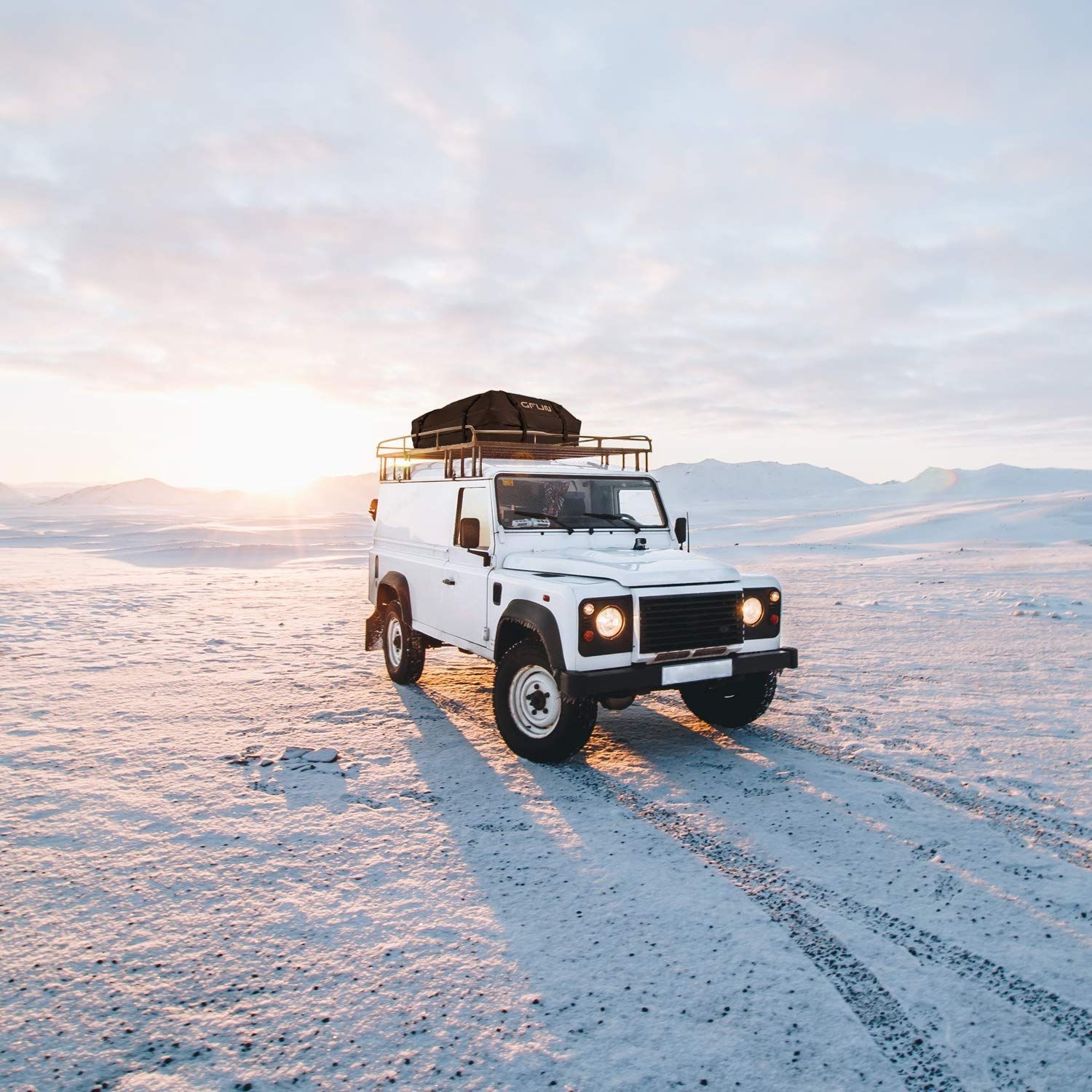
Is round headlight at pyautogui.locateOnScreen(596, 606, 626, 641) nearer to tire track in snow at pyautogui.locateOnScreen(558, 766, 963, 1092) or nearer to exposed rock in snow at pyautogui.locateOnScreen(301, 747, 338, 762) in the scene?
tire track in snow at pyautogui.locateOnScreen(558, 766, 963, 1092)

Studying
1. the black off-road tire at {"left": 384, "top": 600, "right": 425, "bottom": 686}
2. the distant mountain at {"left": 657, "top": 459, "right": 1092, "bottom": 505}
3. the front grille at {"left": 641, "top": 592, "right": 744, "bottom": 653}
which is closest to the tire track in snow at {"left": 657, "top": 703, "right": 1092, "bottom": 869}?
the front grille at {"left": 641, "top": 592, "right": 744, "bottom": 653}

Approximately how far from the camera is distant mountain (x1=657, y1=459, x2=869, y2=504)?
150500mm

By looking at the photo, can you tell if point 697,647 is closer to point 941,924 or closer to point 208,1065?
point 941,924

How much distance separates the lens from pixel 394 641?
8.38m

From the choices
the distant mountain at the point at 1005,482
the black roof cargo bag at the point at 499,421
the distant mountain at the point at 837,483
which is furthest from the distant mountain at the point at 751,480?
the black roof cargo bag at the point at 499,421

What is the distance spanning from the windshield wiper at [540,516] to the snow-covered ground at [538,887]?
1.87m

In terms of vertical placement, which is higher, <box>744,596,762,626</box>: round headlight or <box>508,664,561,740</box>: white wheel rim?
<box>744,596,762,626</box>: round headlight

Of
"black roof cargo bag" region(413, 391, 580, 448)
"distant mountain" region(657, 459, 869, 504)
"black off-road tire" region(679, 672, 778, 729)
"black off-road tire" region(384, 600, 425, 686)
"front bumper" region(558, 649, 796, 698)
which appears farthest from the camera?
"distant mountain" region(657, 459, 869, 504)

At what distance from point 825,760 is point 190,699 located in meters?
5.93

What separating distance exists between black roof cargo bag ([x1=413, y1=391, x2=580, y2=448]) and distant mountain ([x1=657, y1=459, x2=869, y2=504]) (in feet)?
438

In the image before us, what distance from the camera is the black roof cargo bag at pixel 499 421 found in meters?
7.86

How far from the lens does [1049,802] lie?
4938 millimetres

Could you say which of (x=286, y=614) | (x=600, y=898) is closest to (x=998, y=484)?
(x=286, y=614)

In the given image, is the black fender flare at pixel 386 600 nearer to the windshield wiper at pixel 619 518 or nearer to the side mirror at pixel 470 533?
the side mirror at pixel 470 533
